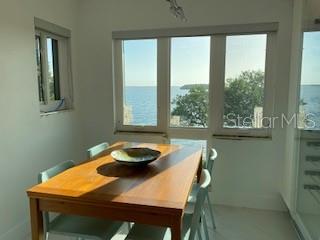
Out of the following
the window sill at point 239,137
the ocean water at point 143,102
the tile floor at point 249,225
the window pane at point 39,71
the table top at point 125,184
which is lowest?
the tile floor at point 249,225

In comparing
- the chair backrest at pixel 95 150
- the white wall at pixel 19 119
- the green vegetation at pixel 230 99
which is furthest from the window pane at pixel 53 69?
the green vegetation at pixel 230 99

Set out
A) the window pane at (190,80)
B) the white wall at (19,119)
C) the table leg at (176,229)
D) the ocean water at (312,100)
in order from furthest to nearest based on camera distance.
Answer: the window pane at (190,80), the white wall at (19,119), the ocean water at (312,100), the table leg at (176,229)

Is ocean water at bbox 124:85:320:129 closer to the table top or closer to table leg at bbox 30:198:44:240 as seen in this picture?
the table top

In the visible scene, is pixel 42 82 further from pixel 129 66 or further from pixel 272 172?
pixel 272 172

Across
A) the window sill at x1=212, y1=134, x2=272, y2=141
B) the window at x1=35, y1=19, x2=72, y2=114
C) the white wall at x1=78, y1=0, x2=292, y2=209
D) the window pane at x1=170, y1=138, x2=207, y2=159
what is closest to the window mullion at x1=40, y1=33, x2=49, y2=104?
the window at x1=35, y1=19, x2=72, y2=114

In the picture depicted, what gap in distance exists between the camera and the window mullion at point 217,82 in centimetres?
286

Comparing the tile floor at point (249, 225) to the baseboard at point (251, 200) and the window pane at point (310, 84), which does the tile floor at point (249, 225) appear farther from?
the window pane at point (310, 84)

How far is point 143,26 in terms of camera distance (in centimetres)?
296

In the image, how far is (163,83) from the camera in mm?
3047

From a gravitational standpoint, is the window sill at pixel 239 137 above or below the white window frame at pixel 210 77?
below

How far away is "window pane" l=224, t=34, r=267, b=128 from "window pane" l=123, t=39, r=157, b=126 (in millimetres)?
843

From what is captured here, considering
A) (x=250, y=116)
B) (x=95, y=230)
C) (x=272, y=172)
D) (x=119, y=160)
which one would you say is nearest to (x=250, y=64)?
(x=250, y=116)

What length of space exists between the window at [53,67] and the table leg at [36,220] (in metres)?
1.40

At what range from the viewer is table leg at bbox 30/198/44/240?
4.79 feet
